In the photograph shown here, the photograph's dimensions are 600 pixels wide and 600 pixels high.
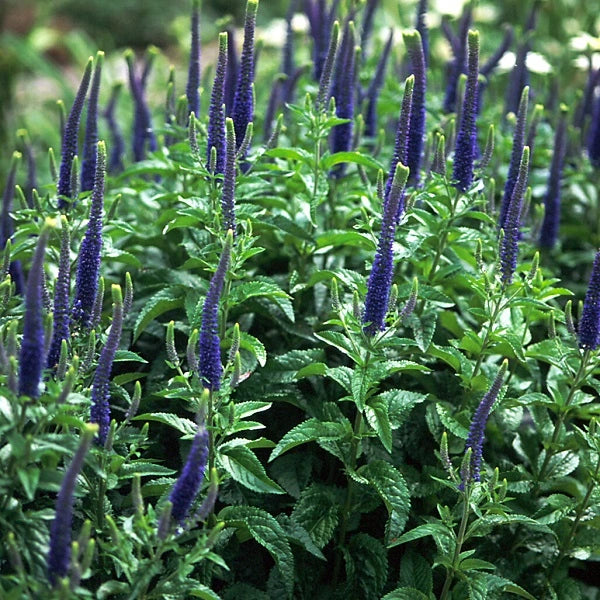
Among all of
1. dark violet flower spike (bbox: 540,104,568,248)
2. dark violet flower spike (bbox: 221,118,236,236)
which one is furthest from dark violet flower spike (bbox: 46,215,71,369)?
dark violet flower spike (bbox: 540,104,568,248)

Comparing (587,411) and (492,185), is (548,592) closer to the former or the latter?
(587,411)

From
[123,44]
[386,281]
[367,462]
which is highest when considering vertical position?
[123,44]

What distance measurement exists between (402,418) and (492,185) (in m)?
1.21

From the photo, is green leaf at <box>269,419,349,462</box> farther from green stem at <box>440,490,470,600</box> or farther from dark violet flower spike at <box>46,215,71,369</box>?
dark violet flower spike at <box>46,215,71,369</box>

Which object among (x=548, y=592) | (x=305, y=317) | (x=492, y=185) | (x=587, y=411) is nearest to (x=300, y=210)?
(x=305, y=317)

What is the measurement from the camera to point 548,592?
12.3ft

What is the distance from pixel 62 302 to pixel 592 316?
6.44 ft

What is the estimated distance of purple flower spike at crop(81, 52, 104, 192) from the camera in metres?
3.83

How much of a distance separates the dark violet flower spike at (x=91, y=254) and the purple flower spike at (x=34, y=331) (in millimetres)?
617

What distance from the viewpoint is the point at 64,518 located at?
2.33 meters

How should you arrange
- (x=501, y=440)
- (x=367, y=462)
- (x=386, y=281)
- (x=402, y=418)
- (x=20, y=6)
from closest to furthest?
1. (x=386, y=281)
2. (x=402, y=418)
3. (x=367, y=462)
4. (x=501, y=440)
5. (x=20, y=6)

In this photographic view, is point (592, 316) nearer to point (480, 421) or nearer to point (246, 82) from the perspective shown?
point (480, 421)

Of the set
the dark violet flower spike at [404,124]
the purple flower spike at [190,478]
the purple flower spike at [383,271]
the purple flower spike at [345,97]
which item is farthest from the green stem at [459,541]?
the purple flower spike at [345,97]

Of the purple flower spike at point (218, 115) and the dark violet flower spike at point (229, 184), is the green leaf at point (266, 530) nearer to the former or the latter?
the dark violet flower spike at point (229, 184)
